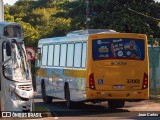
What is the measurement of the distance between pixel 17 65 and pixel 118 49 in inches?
187

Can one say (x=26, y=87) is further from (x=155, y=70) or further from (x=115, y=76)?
(x=155, y=70)

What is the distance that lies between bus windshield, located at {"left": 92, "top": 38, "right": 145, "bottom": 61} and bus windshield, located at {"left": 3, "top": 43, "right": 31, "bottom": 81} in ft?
11.7

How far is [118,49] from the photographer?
2114 cm

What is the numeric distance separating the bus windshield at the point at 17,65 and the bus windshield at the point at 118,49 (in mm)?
3577

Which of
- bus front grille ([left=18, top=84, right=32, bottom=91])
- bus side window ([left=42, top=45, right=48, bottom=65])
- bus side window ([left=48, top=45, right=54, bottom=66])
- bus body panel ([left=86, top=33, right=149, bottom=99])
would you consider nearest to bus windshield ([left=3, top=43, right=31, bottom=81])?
bus front grille ([left=18, top=84, right=32, bottom=91])

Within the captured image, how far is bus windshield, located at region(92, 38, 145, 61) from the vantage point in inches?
824

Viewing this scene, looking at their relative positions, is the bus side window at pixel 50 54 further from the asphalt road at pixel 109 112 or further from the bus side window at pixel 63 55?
the asphalt road at pixel 109 112

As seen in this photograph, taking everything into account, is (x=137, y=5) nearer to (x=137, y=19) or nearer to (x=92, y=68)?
(x=137, y=19)

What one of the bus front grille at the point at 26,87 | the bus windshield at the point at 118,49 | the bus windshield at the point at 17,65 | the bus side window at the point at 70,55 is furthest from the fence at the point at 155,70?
the bus front grille at the point at 26,87

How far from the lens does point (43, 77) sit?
27219mm

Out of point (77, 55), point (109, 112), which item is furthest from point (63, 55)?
point (109, 112)

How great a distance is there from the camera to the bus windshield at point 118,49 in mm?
20938

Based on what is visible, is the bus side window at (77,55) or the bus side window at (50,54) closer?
the bus side window at (77,55)

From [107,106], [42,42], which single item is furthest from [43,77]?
[107,106]
